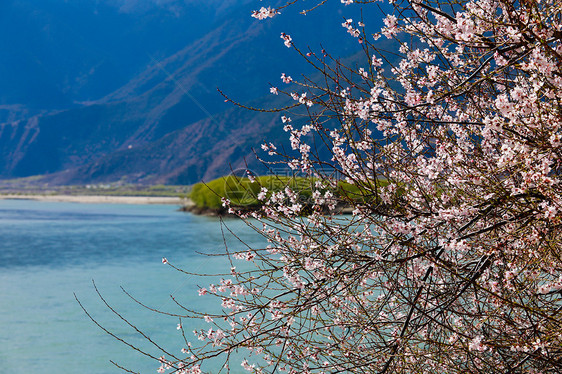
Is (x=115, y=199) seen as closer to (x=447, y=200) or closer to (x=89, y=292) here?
(x=89, y=292)

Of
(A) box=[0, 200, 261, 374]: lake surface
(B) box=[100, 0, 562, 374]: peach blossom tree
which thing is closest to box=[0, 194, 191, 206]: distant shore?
(A) box=[0, 200, 261, 374]: lake surface

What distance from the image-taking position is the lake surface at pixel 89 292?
43.6ft

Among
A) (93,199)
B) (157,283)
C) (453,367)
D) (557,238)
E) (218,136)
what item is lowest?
(453,367)

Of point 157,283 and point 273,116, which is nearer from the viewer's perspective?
point 157,283

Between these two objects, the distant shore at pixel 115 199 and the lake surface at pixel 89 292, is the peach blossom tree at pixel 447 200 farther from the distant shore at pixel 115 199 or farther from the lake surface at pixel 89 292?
the distant shore at pixel 115 199

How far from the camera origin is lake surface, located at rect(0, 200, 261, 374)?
13289 millimetres

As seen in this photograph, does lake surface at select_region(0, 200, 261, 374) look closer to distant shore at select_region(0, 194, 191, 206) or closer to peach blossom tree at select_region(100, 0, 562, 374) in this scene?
peach blossom tree at select_region(100, 0, 562, 374)

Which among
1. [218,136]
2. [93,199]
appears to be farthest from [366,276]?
[218,136]

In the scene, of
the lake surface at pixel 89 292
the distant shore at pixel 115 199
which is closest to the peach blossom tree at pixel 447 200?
the lake surface at pixel 89 292

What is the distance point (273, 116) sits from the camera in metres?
157

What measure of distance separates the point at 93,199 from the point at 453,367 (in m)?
107

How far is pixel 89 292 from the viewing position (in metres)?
20.5

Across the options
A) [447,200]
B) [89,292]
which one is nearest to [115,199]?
[89,292]

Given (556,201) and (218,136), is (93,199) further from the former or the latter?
(556,201)
